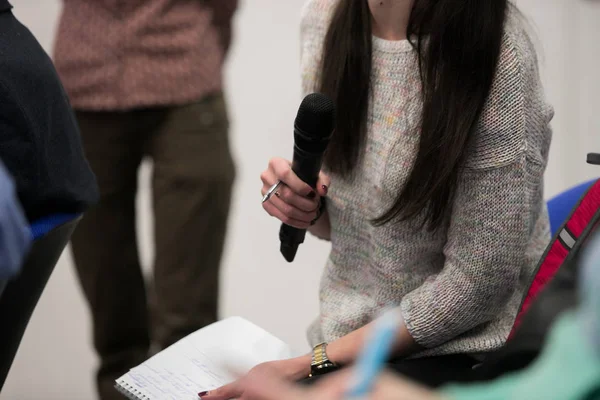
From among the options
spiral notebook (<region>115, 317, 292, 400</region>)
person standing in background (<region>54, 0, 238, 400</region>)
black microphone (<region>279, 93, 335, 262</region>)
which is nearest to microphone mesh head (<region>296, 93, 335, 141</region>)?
black microphone (<region>279, 93, 335, 262</region>)

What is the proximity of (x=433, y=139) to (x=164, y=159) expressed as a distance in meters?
0.84

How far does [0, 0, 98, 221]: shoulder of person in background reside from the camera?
979mm

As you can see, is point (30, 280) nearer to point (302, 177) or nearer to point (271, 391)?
point (302, 177)

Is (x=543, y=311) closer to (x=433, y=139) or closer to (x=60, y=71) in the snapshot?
(x=433, y=139)

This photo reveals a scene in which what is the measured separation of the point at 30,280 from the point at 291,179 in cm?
37

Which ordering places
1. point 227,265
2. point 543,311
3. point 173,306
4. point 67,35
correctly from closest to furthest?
point 543,311 → point 67,35 → point 173,306 → point 227,265

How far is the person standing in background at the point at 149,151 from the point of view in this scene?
1.64 metres

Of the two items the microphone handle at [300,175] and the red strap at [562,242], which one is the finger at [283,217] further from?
the red strap at [562,242]

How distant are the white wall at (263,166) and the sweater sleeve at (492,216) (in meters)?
0.91

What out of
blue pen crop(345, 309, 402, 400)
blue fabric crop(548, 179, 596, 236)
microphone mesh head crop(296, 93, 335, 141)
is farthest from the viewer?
blue fabric crop(548, 179, 596, 236)

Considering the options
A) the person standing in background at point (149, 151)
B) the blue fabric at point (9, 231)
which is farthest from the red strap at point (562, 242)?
the person standing in background at point (149, 151)

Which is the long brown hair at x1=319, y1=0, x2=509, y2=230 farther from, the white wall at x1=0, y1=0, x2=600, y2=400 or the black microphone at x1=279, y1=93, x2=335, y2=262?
the white wall at x1=0, y1=0, x2=600, y2=400

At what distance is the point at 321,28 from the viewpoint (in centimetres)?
120

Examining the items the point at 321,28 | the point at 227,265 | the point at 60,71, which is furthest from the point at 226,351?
the point at 227,265
